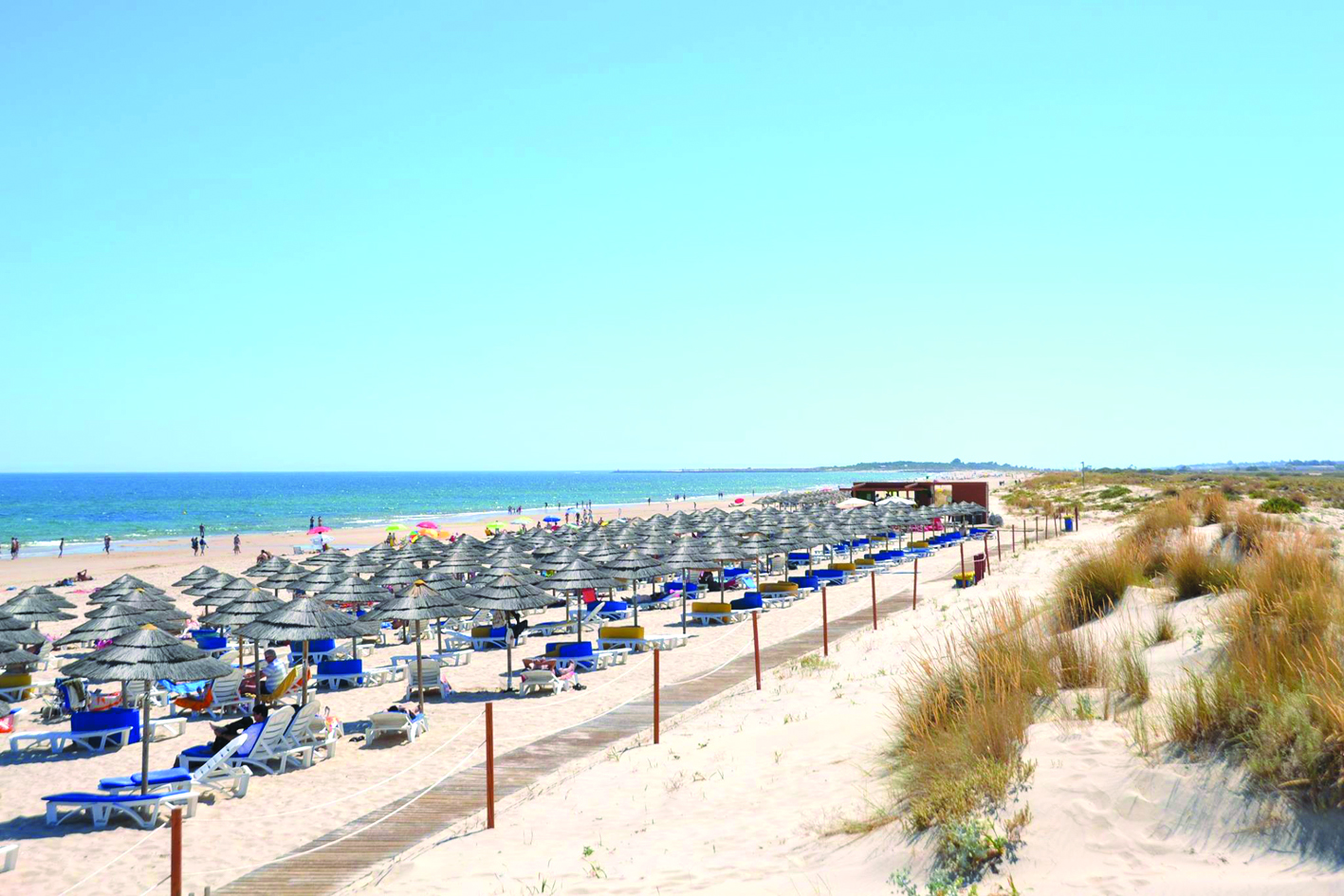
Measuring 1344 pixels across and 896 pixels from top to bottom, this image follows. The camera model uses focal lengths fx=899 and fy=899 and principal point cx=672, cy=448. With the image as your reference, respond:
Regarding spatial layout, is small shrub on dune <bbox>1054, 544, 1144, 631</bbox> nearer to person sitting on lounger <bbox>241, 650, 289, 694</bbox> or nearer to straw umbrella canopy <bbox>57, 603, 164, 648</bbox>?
person sitting on lounger <bbox>241, 650, 289, 694</bbox>

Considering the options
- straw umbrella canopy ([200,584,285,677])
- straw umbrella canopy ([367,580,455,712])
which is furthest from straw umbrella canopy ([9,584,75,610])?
straw umbrella canopy ([367,580,455,712])

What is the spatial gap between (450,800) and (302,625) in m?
4.62

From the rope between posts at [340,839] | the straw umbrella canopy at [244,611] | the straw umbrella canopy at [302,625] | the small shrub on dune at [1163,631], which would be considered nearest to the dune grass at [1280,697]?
the small shrub on dune at [1163,631]

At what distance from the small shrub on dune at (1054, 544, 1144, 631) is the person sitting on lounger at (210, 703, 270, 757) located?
9.90 metres

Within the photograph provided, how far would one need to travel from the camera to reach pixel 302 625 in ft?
40.9

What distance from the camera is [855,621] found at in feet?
62.0

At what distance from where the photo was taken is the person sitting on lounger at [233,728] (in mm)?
10977

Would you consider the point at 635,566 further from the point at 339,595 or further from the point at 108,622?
the point at 108,622

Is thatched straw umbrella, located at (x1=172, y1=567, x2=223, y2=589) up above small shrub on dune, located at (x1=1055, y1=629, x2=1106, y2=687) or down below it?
below

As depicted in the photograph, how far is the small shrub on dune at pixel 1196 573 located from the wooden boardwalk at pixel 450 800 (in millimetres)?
6125

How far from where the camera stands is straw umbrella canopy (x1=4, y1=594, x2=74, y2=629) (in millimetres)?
16891

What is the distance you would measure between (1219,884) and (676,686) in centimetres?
1021

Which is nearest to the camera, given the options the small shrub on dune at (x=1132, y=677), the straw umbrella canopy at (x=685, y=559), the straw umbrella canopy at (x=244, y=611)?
the small shrub on dune at (x=1132, y=677)

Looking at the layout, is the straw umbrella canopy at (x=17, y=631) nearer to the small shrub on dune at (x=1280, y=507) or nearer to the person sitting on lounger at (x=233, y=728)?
the person sitting on lounger at (x=233, y=728)
